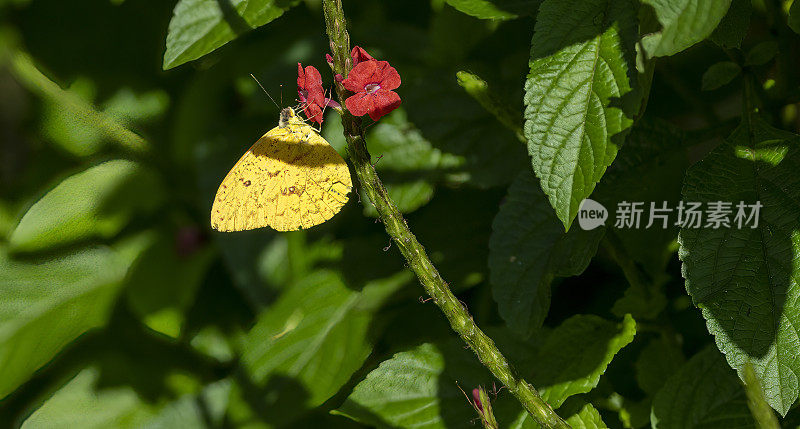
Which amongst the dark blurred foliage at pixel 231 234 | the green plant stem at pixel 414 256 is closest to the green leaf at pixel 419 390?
the dark blurred foliage at pixel 231 234

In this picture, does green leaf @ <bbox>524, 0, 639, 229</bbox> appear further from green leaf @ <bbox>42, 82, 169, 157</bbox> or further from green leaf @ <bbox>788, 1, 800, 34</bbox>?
green leaf @ <bbox>42, 82, 169, 157</bbox>

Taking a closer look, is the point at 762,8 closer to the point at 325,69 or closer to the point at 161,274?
the point at 325,69

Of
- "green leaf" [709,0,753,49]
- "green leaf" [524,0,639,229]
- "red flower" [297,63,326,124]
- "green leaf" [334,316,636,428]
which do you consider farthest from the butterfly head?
"green leaf" [709,0,753,49]

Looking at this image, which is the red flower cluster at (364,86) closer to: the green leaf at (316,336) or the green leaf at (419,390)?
the green leaf at (419,390)

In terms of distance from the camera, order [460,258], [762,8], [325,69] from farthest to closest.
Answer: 1. [325,69]
2. [460,258]
3. [762,8]

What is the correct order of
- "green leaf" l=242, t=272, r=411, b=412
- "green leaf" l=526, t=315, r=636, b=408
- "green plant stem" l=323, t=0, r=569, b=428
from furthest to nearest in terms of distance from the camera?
"green leaf" l=242, t=272, r=411, b=412
"green leaf" l=526, t=315, r=636, b=408
"green plant stem" l=323, t=0, r=569, b=428

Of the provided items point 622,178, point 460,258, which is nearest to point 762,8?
point 622,178
